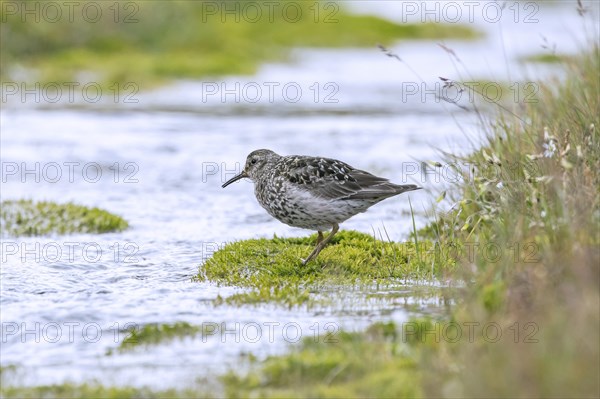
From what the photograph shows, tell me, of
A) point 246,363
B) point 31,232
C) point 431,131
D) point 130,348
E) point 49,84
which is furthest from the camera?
point 49,84

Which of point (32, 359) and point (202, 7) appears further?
point (202, 7)

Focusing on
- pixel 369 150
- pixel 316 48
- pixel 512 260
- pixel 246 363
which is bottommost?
pixel 246 363

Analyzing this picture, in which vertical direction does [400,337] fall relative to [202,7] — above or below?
below

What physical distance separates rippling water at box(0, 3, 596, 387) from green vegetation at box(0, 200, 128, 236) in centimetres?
46

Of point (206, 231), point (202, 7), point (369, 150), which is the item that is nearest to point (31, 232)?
point (206, 231)

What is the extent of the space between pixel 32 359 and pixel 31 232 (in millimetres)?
6017

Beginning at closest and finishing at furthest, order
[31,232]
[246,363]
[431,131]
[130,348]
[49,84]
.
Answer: [246,363] < [130,348] < [31,232] < [431,131] < [49,84]

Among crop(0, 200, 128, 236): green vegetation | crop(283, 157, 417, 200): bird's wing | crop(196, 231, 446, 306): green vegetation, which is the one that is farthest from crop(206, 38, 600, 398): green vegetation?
crop(0, 200, 128, 236): green vegetation

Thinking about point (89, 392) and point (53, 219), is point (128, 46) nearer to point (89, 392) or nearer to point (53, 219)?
point (53, 219)

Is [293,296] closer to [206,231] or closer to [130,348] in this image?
[130,348]

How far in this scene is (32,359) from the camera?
326 inches

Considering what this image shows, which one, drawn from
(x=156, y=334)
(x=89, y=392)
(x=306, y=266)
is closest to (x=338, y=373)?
(x=89, y=392)

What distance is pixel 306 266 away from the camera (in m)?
11.1

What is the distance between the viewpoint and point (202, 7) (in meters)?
40.5
